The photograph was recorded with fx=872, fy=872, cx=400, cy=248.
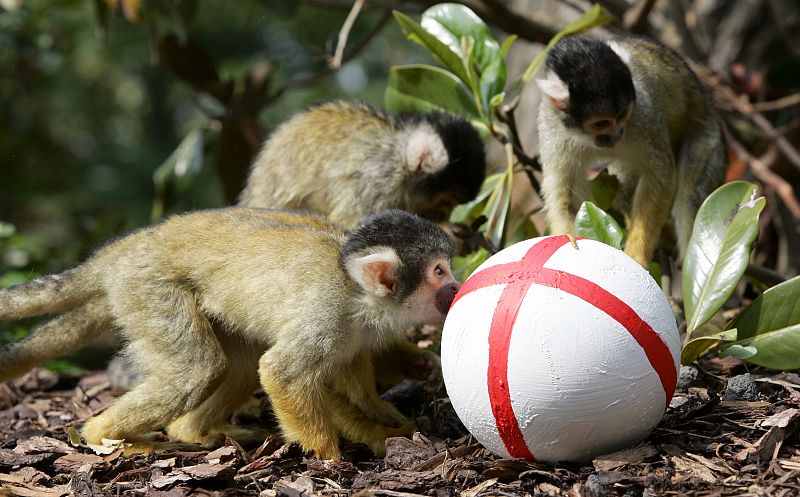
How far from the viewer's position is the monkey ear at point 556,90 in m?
4.83

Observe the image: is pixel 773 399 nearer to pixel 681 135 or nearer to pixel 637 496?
pixel 637 496

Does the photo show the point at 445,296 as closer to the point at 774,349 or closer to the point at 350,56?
the point at 774,349

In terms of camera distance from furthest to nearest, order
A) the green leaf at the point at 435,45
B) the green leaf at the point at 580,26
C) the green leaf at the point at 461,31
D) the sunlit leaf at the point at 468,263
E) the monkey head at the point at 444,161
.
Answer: the monkey head at the point at 444,161 → the green leaf at the point at 461,31 → the green leaf at the point at 435,45 → the green leaf at the point at 580,26 → the sunlit leaf at the point at 468,263

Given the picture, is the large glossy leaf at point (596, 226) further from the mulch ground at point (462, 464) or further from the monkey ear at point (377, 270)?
the monkey ear at point (377, 270)


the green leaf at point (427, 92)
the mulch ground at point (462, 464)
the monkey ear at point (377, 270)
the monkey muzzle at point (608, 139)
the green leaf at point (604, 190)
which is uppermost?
the green leaf at point (427, 92)


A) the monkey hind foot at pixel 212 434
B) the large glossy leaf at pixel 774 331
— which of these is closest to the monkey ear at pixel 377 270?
the monkey hind foot at pixel 212 434

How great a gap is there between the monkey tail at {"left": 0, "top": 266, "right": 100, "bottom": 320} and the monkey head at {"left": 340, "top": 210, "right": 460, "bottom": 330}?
1443mm

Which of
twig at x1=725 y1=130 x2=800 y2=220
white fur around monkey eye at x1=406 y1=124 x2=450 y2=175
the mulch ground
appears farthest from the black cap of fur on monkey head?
twig at x1=725 y1=130 x2=800 y2=220

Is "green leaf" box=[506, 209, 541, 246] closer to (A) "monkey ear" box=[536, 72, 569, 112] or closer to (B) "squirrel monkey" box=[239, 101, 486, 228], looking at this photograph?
(B) "squirrel monkey" box=[239, 101, 486, 228]

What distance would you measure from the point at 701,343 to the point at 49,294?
3.26 metres

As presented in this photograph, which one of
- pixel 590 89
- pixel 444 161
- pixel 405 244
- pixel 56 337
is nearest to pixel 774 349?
pixel 590 89

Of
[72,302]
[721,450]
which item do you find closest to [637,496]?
[721,450]

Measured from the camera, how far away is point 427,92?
5.91 metres

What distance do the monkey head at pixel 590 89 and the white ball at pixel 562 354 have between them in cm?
142
